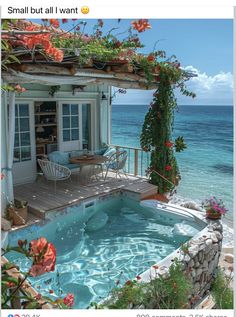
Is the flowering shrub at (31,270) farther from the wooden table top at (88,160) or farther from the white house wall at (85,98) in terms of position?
the white house wall at (85,98)

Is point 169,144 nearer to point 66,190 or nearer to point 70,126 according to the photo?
point 66,190

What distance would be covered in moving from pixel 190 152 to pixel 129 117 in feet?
96.9

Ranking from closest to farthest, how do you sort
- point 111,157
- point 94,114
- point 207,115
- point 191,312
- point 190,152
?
point 191,312
point 111,157
point 94,114
point 190,152
point 207,115

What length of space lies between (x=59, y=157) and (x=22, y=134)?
1.04m

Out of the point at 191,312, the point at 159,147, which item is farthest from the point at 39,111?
the point at 191,312

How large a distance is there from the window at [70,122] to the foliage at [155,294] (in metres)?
5.88

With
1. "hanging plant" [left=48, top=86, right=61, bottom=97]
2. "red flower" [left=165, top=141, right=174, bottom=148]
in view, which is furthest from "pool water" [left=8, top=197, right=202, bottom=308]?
"hanging plant" [left=48, top=86, right=61, bottom=97]

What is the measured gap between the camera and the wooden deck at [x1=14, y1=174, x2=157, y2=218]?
614 cm

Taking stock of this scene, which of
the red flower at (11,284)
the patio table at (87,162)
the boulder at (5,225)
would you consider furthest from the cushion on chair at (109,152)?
the red flower at (11,284)

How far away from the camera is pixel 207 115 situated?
174ft

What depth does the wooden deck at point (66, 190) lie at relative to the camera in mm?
6137

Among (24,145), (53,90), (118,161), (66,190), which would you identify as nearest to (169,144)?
(118,161)

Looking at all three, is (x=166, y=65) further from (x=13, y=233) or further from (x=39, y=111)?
(x=13, y=233)

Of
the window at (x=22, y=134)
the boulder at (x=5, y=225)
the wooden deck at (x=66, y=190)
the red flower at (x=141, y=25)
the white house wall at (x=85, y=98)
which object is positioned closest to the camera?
the red flower at (x=141, y=25)
